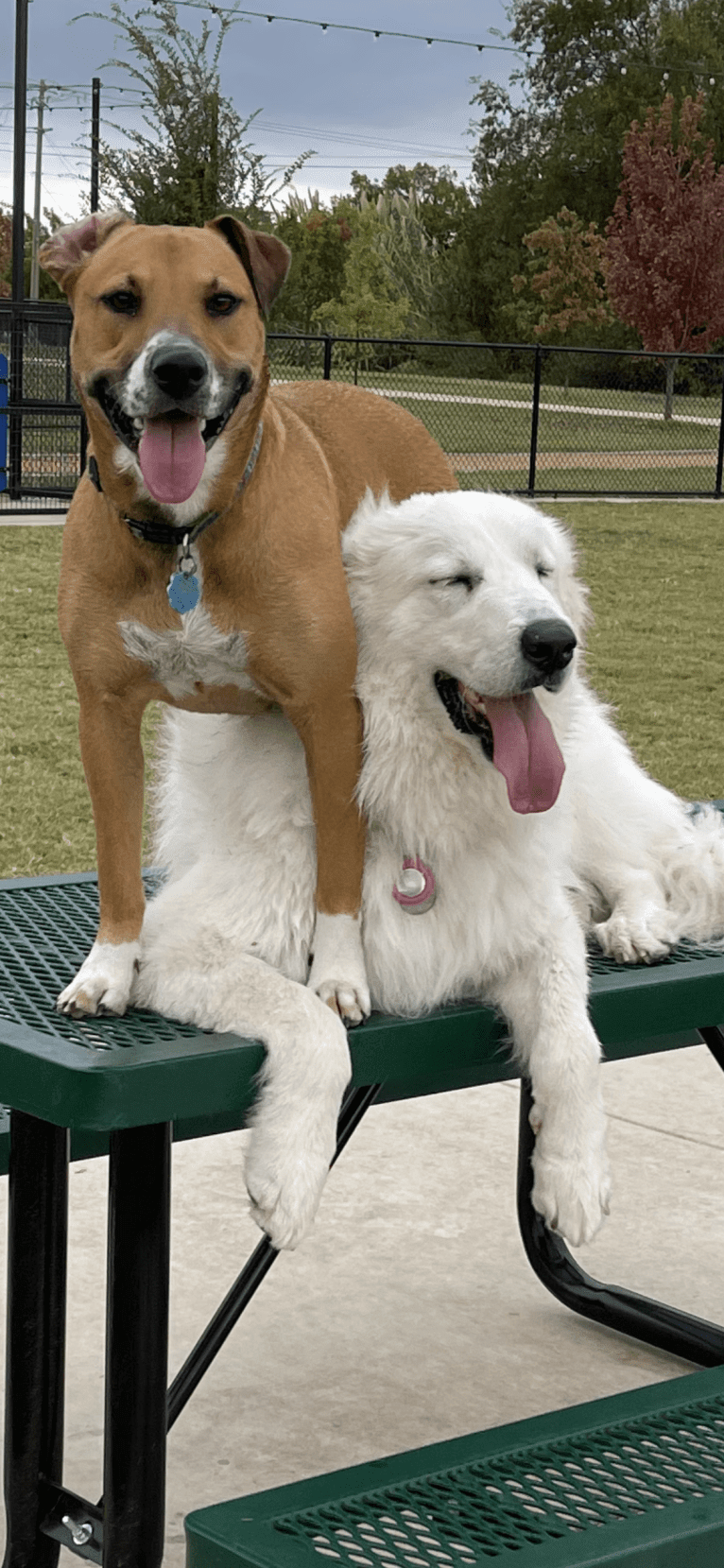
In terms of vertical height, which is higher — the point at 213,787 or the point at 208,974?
the point at 213,787

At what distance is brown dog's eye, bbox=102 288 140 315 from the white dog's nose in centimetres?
59

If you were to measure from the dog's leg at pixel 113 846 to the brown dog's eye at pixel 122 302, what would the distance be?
1.52 feet

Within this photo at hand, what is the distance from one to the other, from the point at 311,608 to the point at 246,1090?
578 mm

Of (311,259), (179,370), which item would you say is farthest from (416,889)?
(311,259)

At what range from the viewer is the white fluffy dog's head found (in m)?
2.29

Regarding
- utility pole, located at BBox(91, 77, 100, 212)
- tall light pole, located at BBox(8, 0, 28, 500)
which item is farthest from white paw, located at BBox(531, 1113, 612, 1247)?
utility pole, located at BBox(91, 77, 100, 212)

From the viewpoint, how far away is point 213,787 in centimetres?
257

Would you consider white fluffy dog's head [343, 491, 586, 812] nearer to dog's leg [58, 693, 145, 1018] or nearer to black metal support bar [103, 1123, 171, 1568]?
dog's leg [58, 693, 145, 1018]

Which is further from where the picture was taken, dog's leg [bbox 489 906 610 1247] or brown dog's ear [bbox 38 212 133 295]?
dog's leg [bbox 489 906 610 1247]

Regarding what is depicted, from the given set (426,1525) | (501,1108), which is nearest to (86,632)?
(426,1525)

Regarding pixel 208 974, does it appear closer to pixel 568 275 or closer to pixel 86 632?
pixel 86 632

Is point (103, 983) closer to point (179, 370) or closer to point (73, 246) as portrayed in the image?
point (179, 370)

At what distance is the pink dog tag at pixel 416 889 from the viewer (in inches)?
96.0

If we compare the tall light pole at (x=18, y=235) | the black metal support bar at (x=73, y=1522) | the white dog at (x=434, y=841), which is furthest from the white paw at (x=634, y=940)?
the tall light pole at (x=18, y=235)
